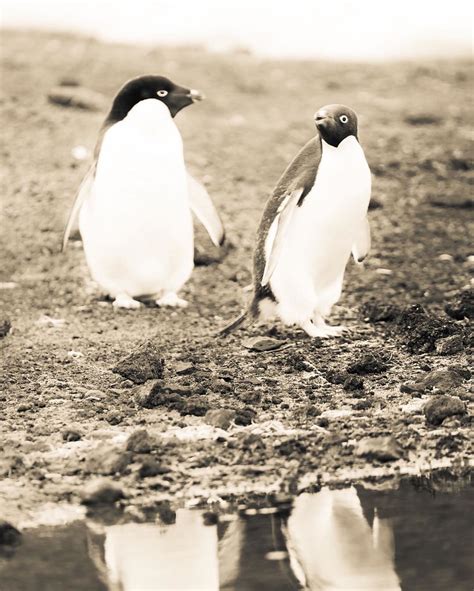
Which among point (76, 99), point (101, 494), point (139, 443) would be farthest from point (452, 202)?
point (101, 494)

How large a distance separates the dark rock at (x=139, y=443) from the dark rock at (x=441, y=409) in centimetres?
99

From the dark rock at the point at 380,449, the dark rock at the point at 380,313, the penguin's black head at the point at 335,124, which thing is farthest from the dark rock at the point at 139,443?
the dark rock at the point at 380,313

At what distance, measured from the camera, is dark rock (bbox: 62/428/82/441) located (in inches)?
193

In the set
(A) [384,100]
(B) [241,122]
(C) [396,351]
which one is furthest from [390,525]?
(A) [384,100]

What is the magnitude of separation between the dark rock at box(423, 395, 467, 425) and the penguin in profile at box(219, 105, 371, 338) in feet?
4.27

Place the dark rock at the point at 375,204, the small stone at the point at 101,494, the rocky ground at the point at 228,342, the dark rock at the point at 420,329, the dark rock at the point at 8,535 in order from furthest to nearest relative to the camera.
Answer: the dark rock at the point at 375,204
the dark rock at the point at 420,329
the rocky ground at the point at 228,342
the small stone at the point at 101,494
the dark rock at the point at 8,535

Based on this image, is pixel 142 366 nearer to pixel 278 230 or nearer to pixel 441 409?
pixel 278 230

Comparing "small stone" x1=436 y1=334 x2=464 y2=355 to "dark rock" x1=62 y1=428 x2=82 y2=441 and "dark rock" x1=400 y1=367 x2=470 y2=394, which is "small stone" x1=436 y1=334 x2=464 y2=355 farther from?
"dark rock" x1=62 y1=428 x2=82 y2=441

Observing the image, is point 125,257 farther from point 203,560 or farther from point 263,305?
point 203,560

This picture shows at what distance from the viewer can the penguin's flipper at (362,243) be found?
6477mm

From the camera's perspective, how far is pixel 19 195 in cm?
888

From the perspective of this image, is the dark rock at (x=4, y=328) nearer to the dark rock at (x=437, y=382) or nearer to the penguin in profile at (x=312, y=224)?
the penguin in profile at (x=312, y=224)

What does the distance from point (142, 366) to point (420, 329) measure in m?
1.24

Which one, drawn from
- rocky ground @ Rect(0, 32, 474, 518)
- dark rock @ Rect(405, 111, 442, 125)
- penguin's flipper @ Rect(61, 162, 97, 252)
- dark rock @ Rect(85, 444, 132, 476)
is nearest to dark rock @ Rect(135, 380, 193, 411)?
rocky ground @ Rect(0, 32, 474, 518)
